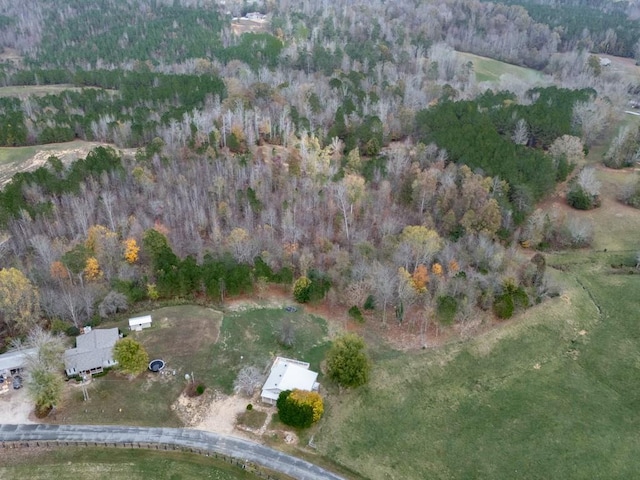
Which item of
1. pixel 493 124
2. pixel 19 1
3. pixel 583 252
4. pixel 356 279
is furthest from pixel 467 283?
pixel 19 1

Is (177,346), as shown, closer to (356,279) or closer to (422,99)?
(356,279)

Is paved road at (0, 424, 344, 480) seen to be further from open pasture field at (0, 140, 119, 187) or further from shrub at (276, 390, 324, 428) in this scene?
open pasture field at (0, 140, 119, 187)

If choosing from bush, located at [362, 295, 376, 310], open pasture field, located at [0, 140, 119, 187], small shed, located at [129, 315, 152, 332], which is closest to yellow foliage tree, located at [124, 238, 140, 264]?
small shed, located at [129, 315, 152, 332]

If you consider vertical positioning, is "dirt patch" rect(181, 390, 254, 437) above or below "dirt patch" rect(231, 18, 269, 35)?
below

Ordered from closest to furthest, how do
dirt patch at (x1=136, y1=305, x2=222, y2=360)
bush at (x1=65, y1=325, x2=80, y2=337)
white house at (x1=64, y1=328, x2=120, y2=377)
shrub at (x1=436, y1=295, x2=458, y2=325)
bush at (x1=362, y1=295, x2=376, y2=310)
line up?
white house at (x1=64, y1=328, x2=120, y2=377), dirt patch at (x1=136, y1=305, x2=222, y2=360), bush at (x1=65, y1=325, x2=80, y2=337), shrub at (x1=436, y1=295, x2=458, y2=325), bush at (x1=362, y1=295, x2=376, y2=310)

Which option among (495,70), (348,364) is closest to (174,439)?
(348,364)

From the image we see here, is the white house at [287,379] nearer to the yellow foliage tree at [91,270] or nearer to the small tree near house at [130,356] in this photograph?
the small tree near house at [130,356]
